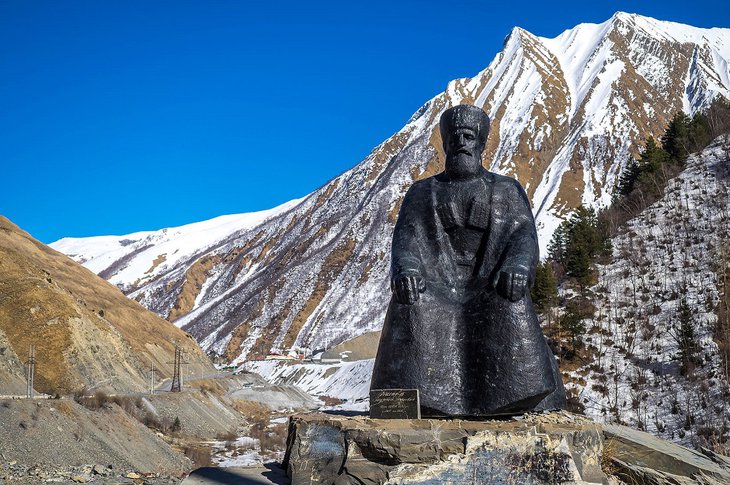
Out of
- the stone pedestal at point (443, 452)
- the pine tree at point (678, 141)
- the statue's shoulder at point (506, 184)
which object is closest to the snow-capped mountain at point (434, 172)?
the pine tree at point (678, 141)

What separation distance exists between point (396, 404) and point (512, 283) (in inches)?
72.6

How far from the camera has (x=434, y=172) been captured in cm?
13800

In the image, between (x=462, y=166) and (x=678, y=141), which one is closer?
(x=462, y=166)

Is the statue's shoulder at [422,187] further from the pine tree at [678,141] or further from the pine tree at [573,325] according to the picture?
the pine tree at [678,141]

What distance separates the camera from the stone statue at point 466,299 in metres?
7.82

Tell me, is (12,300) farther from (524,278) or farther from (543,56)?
(543,56)

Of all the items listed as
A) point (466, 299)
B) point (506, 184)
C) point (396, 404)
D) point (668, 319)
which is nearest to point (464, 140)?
point (506, 184)

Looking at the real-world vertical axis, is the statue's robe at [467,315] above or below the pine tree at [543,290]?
below

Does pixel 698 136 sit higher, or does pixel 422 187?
pixel 698 136

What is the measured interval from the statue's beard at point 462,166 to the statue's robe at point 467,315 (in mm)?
113

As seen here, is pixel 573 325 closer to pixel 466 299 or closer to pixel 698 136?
pixel 466 299

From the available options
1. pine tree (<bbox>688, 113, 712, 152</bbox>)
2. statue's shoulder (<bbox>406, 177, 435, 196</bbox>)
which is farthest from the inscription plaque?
pine tree (<bbox>688, 113, 712, 152</bbox>)

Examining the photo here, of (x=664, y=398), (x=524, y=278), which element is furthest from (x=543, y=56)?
(x=524, y=278)

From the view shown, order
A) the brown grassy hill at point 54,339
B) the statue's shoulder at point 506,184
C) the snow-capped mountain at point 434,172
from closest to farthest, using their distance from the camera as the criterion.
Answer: the statue's shoulder at point 506,184 < the brown grassy hill at point 54,339 < the snow-capped mountain at point 434,172
